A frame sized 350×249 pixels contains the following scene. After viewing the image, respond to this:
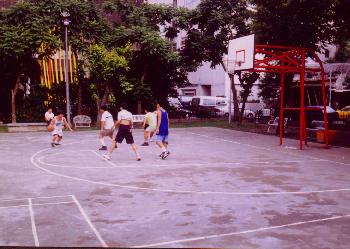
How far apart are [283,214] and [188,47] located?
2502 cm

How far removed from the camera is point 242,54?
19.2m

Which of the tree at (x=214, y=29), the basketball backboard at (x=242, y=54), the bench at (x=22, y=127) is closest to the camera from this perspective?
the basketball backboard at (x=242, y=54)

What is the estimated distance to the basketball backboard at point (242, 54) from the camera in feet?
60.6

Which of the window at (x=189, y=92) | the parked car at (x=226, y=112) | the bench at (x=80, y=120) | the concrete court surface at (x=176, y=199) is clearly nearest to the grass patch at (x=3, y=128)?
the bench at (x=80, y=120)

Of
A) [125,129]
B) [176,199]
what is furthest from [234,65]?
[176,199]

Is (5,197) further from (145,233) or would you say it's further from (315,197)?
(315,197)

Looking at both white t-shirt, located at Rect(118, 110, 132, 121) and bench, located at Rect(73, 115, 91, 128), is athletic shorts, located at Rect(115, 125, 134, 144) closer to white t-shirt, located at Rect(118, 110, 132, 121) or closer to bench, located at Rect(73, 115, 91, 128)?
white t-shirt, located at Rect(118, 110, 132, 121)

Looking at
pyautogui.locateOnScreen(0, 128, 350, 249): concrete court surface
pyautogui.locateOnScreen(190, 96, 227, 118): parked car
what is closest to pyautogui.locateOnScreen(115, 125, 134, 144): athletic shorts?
pyautogui.locateOnScreen(0, 128, 350, 249): concrete court surface

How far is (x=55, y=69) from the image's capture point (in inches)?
1366

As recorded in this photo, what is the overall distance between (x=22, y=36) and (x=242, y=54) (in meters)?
14.5

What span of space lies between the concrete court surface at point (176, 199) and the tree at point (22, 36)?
1168 cm

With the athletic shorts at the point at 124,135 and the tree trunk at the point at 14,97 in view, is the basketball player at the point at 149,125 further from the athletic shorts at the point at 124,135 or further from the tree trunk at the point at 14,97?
the tree trunk at the point at 14,97

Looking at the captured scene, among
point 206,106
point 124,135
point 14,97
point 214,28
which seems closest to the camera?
point 124,135

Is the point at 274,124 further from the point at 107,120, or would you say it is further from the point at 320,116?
the point at 107,120
